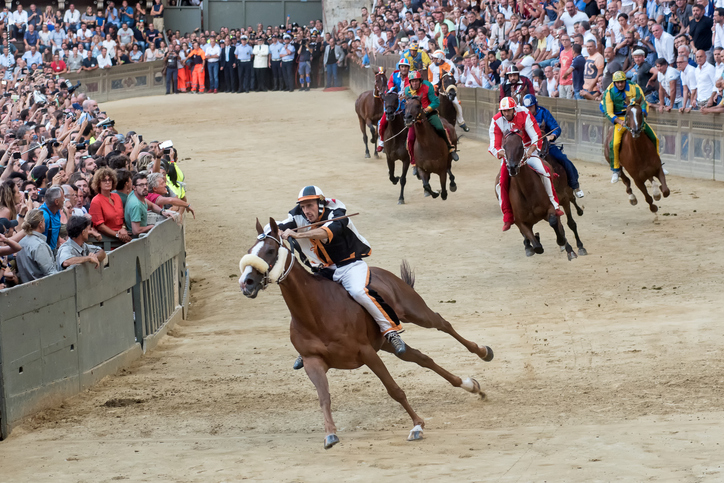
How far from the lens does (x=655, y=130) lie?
21000mm

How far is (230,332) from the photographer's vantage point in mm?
12812

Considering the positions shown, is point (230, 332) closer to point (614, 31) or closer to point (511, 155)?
point (511, 155)

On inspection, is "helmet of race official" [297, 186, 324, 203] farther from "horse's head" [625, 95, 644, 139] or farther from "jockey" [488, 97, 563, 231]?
"horse's head" [625, 95, 644, 139]

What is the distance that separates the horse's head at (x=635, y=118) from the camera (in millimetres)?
16375

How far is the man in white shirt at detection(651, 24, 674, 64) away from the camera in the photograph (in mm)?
20984

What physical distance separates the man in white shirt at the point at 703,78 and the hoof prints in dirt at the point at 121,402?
1431cm

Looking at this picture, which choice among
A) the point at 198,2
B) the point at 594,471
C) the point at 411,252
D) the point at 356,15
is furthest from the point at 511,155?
the point at 198,2

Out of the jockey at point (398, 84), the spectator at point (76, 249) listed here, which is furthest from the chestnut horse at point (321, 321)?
the jockey at point (398, 84)

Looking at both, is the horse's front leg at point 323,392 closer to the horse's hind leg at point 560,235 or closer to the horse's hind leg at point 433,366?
the horse's hind leg at point 433,366

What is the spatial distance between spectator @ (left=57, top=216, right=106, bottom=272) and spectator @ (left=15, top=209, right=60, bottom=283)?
17 centimetres

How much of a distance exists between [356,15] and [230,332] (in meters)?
33.3

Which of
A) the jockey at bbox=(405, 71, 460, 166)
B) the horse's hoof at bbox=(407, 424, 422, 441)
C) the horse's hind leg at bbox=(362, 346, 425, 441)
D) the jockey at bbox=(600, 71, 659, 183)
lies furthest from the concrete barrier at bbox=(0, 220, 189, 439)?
the jockey at bbox=(600, 71, 659, 183)

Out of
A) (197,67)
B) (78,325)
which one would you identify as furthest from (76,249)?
(197,67)

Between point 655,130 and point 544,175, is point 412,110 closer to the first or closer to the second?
point 544,175
